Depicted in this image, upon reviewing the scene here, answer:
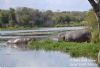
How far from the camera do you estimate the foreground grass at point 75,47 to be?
2342 cm

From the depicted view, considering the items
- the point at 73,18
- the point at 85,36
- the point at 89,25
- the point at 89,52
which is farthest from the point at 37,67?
the point at 73,18

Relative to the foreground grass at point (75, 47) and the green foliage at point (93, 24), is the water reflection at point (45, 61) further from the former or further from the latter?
the green foliage at point (93, 24)

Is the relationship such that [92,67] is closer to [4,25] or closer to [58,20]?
[4,25]

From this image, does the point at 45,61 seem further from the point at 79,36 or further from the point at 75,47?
the point at 79,36

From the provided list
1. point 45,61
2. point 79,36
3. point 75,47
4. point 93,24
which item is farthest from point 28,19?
point 45,61

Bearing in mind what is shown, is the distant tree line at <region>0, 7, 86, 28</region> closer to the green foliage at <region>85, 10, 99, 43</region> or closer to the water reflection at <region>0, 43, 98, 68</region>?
the green foliage at <region>85, 10, 99, 43</region>

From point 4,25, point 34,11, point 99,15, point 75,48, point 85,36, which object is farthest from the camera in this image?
point 34,11

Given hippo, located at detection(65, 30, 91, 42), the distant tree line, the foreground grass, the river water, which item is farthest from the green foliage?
the distant tree line

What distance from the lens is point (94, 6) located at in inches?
671

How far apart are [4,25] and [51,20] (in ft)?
64.5

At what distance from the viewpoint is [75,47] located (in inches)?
1084

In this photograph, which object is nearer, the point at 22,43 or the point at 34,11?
the point at 22,43

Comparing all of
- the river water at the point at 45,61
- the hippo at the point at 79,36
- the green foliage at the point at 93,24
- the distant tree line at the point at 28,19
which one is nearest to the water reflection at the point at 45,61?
the river water at the point at 45,61

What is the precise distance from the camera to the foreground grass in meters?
23.4
